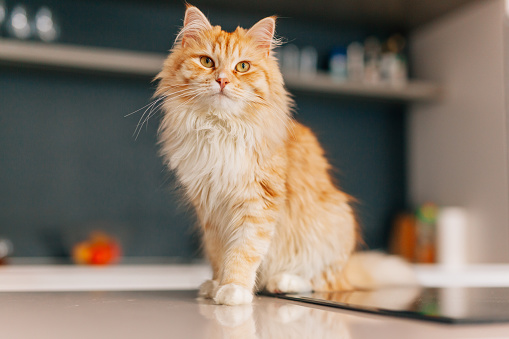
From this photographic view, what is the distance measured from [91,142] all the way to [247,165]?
2.00m

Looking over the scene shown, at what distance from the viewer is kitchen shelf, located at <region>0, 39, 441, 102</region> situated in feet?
8.02

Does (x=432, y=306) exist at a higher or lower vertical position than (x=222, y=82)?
lower

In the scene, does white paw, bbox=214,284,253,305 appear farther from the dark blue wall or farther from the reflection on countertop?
the dark blue wall

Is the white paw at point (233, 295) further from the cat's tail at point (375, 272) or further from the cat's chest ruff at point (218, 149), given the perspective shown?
the cat's tail at point (375, 272)

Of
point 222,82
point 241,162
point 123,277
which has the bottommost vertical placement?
point 123,277

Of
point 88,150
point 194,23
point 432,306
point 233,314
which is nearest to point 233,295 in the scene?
point 233,314

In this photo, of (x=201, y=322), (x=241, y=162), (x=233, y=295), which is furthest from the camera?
(x=241, y=162)

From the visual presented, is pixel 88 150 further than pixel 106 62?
Yes

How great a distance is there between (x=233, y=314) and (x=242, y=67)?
1.74 ft

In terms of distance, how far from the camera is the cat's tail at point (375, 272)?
4.27 ft

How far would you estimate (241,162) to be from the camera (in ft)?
3.48

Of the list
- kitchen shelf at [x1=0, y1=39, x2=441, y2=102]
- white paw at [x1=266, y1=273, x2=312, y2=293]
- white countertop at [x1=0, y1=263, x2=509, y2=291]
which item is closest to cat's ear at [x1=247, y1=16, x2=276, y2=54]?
white paw at [x1=266, y1=273, x2=312, y2=293]

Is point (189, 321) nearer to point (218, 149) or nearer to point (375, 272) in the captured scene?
point (218, 149)

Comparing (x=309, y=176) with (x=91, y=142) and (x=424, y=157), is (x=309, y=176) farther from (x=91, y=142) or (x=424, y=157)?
(x=424, y=157)
